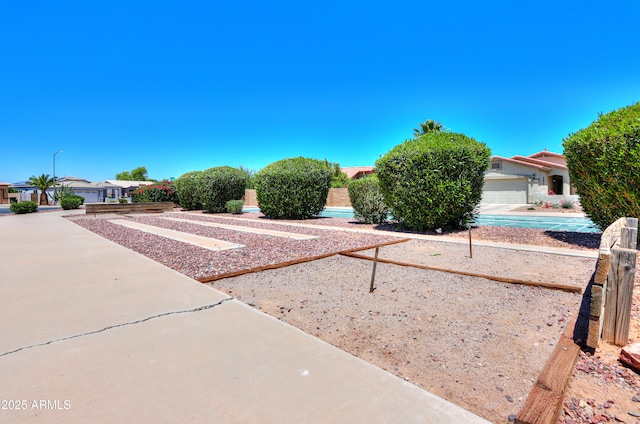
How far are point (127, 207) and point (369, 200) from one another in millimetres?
15965

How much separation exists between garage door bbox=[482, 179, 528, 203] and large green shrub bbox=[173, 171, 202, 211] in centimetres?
2272

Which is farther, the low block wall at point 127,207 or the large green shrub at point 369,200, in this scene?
the low block wall at point 127,207

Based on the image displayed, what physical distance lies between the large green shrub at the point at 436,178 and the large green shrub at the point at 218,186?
456 inches

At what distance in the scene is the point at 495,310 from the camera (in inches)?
147

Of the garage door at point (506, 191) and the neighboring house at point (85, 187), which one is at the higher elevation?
the neighboring house at point (85, 187)

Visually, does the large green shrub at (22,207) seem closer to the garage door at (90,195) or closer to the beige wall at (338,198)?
the beige wall at (338,198)

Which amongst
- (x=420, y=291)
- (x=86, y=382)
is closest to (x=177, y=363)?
(x=86, y=382)

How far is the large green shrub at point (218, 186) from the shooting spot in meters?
19.0

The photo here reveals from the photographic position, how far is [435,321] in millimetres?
3451

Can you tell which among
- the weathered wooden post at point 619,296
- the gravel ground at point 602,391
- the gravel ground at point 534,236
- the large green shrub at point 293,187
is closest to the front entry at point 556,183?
the large green shrub at point 293,187

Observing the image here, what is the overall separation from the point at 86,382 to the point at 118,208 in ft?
69.2

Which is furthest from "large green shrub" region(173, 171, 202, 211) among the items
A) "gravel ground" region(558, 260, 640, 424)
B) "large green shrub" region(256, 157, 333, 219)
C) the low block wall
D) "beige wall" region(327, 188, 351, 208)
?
"gravel ground" region(558, 260, 640, 424)

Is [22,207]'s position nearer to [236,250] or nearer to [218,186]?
[218,186]

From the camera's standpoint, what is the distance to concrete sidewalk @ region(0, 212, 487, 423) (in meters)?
1.93
